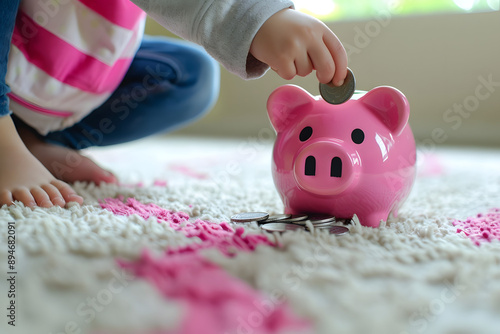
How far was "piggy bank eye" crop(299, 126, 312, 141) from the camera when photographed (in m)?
0.53

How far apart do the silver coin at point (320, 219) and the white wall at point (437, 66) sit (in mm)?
1150

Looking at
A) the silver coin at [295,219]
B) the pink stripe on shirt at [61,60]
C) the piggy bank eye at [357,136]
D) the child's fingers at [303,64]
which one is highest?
the child's fingers at [303,64]

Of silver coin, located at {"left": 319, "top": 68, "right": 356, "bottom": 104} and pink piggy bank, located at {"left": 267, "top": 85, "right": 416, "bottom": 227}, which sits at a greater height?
silver coin, located at {"left": 319, "top": 68, "right": 356, "bottom": 104}

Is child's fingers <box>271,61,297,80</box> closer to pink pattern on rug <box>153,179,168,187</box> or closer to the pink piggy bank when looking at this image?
the pink piggy bank

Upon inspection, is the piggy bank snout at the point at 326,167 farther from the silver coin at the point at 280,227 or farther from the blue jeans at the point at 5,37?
the blue jeans at the point at 5,37

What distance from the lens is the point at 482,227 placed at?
21.1 inches

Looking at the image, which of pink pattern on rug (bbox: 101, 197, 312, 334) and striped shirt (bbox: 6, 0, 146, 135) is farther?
striped shirt (bbox: 6, 0, 146, 135)

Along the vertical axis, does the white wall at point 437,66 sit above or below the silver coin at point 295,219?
above

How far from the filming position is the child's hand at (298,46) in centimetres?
49

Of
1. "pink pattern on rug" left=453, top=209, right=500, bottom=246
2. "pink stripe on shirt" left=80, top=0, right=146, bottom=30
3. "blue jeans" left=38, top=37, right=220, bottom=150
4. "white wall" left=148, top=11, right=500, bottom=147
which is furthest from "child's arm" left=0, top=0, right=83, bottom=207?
"white wall" left=148, top=11, right=500, bottom=147

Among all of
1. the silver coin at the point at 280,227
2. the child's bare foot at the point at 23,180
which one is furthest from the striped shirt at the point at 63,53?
the silver coin at the point at 280,227

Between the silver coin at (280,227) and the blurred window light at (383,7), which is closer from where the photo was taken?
the silver coin at (280,227)

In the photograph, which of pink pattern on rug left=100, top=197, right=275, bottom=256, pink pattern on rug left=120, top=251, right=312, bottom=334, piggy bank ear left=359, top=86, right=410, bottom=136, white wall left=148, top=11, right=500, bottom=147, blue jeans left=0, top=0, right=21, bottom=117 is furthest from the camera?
white wall left=148, top=11, right=500, bottom=147

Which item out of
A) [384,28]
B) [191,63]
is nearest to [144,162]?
[191,63]
